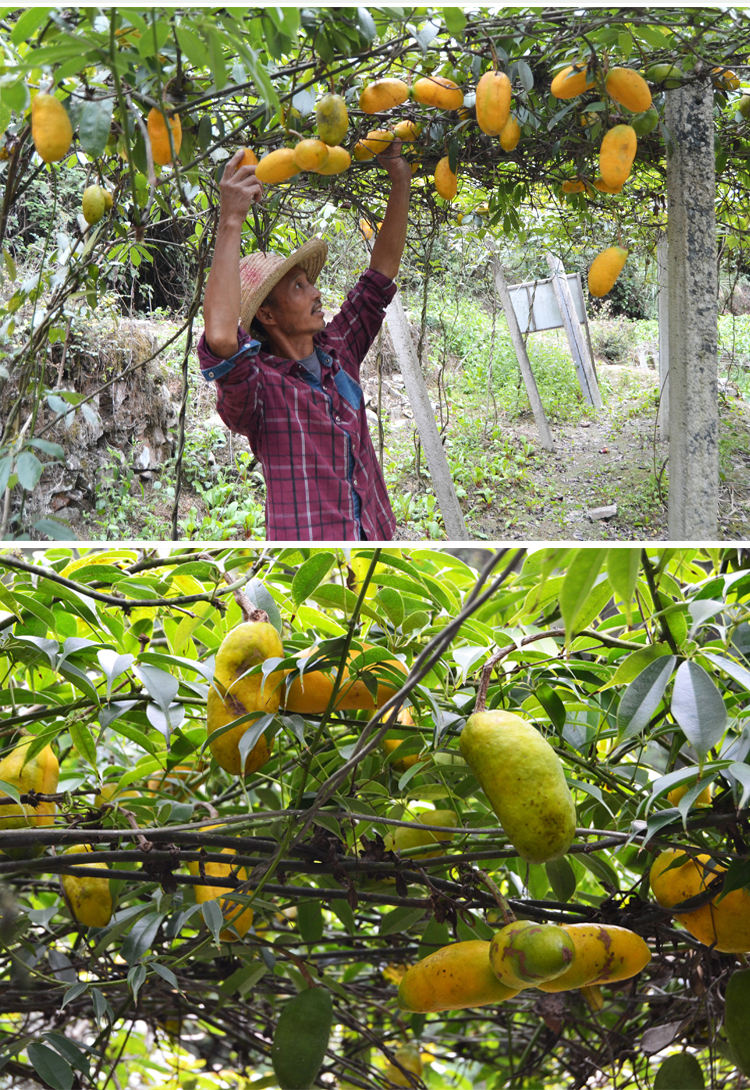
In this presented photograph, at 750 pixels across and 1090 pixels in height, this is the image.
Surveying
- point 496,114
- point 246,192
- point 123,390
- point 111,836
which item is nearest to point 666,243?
point 496,114

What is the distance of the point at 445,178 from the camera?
2.01 feet

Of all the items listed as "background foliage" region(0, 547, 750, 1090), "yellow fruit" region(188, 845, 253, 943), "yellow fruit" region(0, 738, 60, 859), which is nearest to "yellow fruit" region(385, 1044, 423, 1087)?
"background foliage" region(0, 547, 750, 1090)

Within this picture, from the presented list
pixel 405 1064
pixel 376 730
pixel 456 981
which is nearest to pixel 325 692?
pixel 376 730

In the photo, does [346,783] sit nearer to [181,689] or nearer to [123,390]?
[181,689]

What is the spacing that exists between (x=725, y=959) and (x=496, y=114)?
1.87 ft

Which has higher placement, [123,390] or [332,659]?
[123,390]

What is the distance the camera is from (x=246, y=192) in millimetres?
571

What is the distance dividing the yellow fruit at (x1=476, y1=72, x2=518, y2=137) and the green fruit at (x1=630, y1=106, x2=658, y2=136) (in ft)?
0.28

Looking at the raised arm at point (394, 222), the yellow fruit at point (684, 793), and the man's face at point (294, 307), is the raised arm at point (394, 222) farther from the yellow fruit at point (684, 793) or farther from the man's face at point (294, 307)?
the yellow fruit at point (684, 793)

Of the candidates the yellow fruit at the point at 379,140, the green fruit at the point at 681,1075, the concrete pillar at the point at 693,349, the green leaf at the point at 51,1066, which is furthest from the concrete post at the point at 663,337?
the green leaf at the point at 51,1066

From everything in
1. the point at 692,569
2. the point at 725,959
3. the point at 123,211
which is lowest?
the point at 725,959

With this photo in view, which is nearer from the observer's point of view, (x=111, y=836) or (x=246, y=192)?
(x=111, y=836)

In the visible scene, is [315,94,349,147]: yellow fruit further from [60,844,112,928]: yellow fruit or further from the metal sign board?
[60,844,112,928]: yellow fruit

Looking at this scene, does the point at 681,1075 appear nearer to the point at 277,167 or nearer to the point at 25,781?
the point at 25,781
